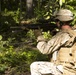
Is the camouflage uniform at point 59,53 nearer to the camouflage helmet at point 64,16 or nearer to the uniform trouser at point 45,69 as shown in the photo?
the uniform trouser at point 45,69

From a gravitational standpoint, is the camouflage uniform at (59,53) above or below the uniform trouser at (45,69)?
above

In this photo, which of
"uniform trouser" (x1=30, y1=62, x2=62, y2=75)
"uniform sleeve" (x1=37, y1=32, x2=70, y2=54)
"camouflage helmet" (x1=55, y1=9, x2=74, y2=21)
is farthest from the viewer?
"uniform trouser" (x1=30, y1=62, x2=62, y2=75)

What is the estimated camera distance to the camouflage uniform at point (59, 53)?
480 centimetres

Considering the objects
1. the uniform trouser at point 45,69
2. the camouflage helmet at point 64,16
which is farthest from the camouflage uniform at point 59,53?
the camouflage helmet at point 64,16

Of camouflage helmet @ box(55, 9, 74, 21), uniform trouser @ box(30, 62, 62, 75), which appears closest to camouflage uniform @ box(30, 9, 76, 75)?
uniform trouser @ box(30, 62, 62, 75)

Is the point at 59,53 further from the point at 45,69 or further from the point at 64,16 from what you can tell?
the point at 64,16

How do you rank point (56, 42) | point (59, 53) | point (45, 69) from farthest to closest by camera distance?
point (45, 69) → point (59, 53) → point (56, 42)

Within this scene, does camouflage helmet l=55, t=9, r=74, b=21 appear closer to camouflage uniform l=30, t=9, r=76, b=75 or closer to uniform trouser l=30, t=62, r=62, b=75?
camouflage uniform l=30, t=9, r=76, b=75

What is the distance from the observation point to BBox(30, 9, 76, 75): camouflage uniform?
15.8 ft

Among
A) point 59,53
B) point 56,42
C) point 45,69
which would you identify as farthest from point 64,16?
point 45,69

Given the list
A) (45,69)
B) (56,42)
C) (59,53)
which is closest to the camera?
(56,42)

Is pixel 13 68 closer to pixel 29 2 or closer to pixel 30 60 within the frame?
pixel 30 60

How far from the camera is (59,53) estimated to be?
4957 mm

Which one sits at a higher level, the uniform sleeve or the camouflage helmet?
the camouflage helmet
